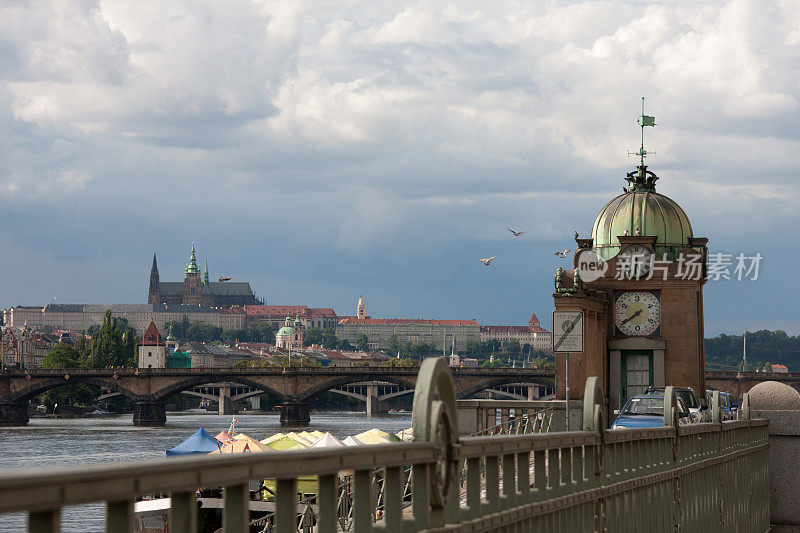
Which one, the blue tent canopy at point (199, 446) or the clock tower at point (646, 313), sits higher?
the clock tower at point (646, 313)

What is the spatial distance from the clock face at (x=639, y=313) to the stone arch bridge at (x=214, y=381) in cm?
9949

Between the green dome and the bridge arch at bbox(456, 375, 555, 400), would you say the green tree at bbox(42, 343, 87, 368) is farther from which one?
the green dome

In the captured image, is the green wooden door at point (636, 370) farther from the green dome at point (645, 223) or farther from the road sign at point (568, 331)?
the road sign at point (568, 331)

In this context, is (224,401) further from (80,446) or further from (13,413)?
(80,446)

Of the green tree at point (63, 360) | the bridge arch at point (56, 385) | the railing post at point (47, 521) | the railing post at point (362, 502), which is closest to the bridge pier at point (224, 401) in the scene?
the green tree at point (63, 360)

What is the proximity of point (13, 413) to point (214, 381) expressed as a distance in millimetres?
Answer: 21867

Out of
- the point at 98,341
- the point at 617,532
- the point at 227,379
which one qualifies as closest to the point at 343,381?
the point at 227,379

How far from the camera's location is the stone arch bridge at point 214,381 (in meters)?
133

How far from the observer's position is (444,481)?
22.7 feet

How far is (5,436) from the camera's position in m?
101

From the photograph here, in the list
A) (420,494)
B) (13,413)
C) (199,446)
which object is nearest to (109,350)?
(13,413)

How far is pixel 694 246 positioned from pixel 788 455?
29.1 feet

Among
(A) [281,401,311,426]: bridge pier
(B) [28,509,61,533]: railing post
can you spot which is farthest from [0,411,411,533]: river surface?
(B) [28,509,61,533]: railing post

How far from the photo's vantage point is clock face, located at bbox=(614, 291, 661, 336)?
31.8 m
